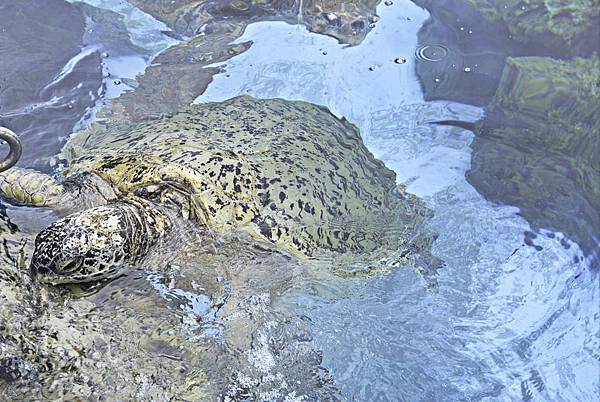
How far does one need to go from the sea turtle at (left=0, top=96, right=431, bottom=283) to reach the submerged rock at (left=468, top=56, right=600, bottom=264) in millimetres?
826

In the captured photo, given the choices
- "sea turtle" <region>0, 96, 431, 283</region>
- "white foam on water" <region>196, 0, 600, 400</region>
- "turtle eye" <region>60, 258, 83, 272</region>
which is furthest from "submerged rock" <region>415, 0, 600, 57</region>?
"turtle eye" <region>60, 258, 83, 272</region>

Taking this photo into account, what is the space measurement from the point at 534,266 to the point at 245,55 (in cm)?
237

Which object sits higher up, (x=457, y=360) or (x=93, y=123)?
(x=93, y=123)

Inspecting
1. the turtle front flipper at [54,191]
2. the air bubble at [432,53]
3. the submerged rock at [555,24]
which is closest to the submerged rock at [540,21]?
the submerged rock at [555,24]

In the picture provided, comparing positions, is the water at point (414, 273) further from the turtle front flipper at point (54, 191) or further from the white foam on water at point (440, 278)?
the turtle front flipper at point (54, 191)

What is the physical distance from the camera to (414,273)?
131 inches

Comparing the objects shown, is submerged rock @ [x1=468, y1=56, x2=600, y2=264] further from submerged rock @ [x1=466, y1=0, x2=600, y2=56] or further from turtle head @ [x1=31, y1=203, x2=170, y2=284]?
turtle head @ [x1=31, y1=203, x2=170, y2=284]

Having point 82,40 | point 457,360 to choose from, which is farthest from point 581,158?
point 82,40

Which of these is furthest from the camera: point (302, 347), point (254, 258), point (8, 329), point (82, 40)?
point (82, 40)

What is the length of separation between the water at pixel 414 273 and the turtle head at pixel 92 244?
0.18 m

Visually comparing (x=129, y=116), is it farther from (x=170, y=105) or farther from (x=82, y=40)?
(x=82, y=40)

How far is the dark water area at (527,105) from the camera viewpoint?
3.88 metres

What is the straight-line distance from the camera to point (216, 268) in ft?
9.50

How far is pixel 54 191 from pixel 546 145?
A: 3037 millimetres
